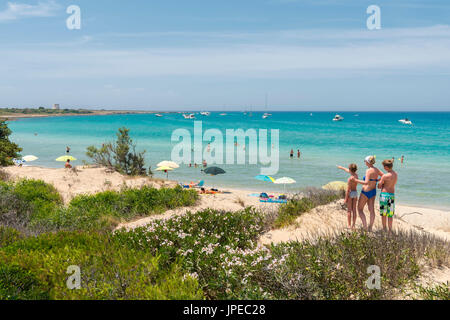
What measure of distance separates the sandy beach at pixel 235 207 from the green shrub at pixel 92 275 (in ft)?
11.0

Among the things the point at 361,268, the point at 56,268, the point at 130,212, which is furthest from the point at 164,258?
the point at 130,212

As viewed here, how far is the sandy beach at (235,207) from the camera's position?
876cm

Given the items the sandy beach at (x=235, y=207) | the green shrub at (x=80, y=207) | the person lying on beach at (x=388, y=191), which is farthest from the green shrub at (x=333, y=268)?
the green shrub at (x=80, y=207)

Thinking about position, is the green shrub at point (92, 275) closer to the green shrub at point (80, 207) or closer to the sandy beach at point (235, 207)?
the green shrub at point (80, 207)

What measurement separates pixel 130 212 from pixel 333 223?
635 cm

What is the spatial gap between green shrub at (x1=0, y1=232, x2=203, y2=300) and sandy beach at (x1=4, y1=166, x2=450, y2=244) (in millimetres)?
3358

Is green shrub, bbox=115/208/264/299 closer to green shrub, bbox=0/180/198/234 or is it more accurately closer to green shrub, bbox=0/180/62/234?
green shrub, bbox=0/180/198/234

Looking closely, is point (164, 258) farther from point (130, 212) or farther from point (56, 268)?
point (130, 212)

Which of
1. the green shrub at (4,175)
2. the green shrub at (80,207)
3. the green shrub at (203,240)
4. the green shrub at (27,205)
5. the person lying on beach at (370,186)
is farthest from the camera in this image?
the green shrub at (4,175)

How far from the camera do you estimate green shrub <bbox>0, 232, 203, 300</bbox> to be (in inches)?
161

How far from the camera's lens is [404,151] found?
142 ft

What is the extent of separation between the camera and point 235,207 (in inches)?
504

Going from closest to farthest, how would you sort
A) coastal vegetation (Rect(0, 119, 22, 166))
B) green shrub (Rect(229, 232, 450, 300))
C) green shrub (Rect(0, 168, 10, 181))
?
green shrub (Rect(229, 232, 450, 300))
green shrub (Rect(0, 168, 10, 181))
coastal vegetation (Rect(0, 119, 22, 166))

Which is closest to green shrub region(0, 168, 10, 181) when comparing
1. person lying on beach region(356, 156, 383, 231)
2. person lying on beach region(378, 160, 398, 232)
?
person lying on beach region(356, 156, 383, 231)
